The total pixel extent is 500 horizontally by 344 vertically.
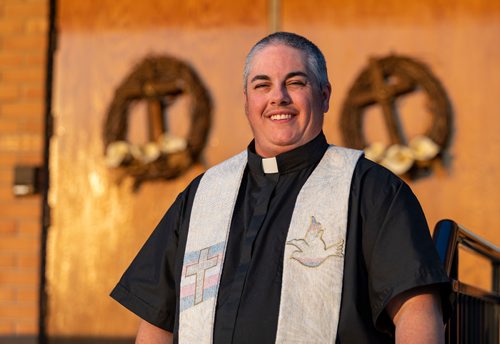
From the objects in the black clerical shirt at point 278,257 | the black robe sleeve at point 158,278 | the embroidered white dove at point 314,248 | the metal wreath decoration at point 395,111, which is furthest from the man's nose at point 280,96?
the metal wreath decoration at point 395,111

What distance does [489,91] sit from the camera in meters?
5.61

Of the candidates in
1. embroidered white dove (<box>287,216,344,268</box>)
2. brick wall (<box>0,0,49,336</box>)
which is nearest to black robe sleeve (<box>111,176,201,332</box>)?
embroidered white dove (<box>287,216,344,268</box>)

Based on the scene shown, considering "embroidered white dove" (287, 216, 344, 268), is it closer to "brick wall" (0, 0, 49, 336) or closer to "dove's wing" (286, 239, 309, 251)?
"dove's wing" (286, 239, 309, 251)

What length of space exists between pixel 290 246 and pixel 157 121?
3.41 m

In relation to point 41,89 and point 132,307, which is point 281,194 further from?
point 41,89

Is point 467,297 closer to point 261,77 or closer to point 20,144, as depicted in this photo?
point 261,77

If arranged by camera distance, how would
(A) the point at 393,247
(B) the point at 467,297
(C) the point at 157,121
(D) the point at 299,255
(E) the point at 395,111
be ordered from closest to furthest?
(A) the point at 393,247
(D) the point at 299,255
(B) the point at 467,297
(E) the point at 395,111
(C) the point at 157,121

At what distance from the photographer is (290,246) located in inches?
104

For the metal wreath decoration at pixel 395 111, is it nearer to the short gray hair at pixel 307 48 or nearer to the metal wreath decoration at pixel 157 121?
the metal wreath decoration at pixel 157 121

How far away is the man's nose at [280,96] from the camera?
2.74 metres

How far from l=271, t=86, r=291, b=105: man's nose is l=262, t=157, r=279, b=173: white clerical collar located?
0.57ft

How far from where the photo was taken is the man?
246 cm

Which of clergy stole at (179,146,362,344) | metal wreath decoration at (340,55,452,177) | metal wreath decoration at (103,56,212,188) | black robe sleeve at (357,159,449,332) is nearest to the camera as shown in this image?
black robe sleeve at (357,159,449,332)

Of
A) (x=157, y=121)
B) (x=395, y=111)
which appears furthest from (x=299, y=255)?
(x=157, y=121)
